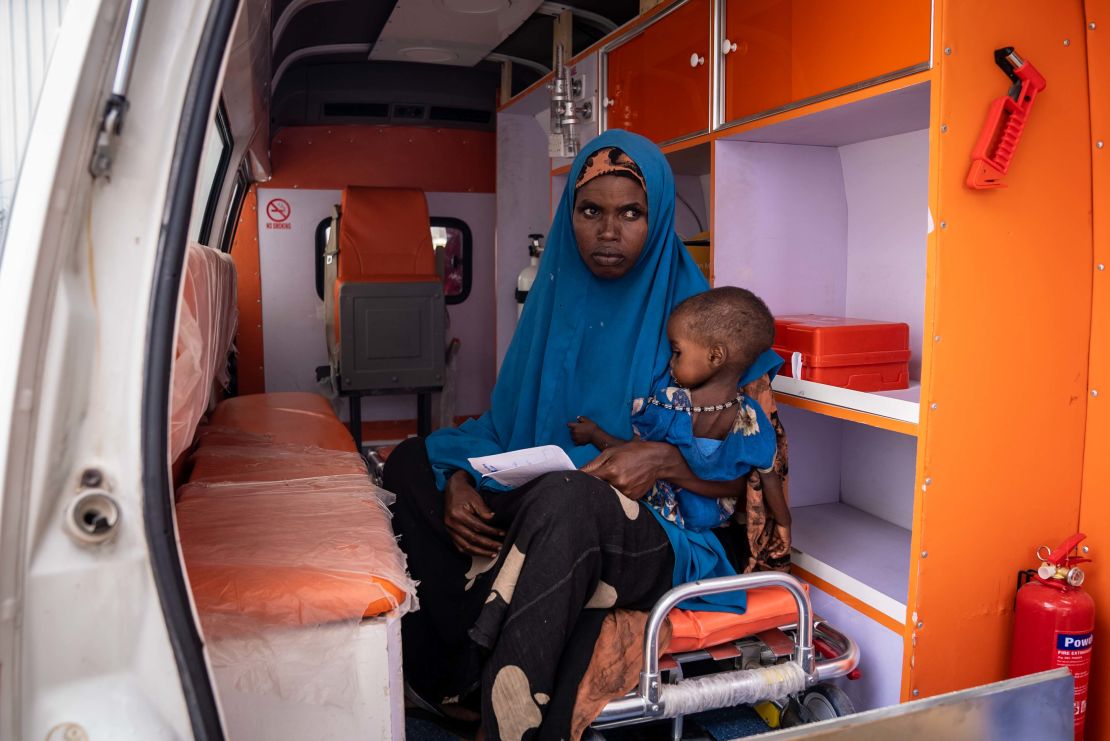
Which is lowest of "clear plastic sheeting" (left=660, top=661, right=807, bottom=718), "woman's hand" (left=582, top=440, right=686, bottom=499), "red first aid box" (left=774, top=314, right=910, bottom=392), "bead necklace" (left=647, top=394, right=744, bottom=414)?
"clear plastic sheeting" (left=660, top=661, right=807, bottom=718)

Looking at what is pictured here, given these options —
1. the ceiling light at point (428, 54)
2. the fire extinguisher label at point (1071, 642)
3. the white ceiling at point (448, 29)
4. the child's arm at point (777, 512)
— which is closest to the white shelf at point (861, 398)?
the child's arm at point (777, 512)

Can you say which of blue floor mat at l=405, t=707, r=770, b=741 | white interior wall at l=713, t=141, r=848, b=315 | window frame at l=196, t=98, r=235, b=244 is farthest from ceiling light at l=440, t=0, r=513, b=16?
blue floor mat at l=405, t=707, r=770, b=741

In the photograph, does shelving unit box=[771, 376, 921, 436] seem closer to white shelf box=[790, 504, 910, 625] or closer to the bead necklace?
the bead necklace

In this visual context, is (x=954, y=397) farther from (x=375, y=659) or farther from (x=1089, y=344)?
(x=375, y=659)

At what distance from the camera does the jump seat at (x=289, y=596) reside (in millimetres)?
1504

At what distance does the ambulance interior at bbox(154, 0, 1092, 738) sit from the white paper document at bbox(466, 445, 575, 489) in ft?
1.09

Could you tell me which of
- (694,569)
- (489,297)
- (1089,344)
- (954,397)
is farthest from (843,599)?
(489,297)

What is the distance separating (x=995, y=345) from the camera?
205 centimetres

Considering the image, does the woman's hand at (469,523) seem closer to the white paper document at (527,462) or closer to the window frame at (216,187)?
the white paper document at (527,462)

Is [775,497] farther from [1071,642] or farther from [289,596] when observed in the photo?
[289,596]

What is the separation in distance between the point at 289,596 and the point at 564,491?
2.26 feet

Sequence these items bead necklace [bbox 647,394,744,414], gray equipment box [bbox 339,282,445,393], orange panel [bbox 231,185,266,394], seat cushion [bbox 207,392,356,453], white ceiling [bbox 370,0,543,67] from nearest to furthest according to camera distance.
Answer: bead necklace [bbox 647,394,744,414]
seat cushion [bbox 207,392,356,453]
white ceiling [bbox 370,0,543,67]
gray equipment box [bbox 339,282,445,393]
orange panel [bbox 231,185,266,394]

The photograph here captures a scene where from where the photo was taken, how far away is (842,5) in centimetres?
229

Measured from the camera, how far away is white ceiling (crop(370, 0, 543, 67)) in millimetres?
4438
